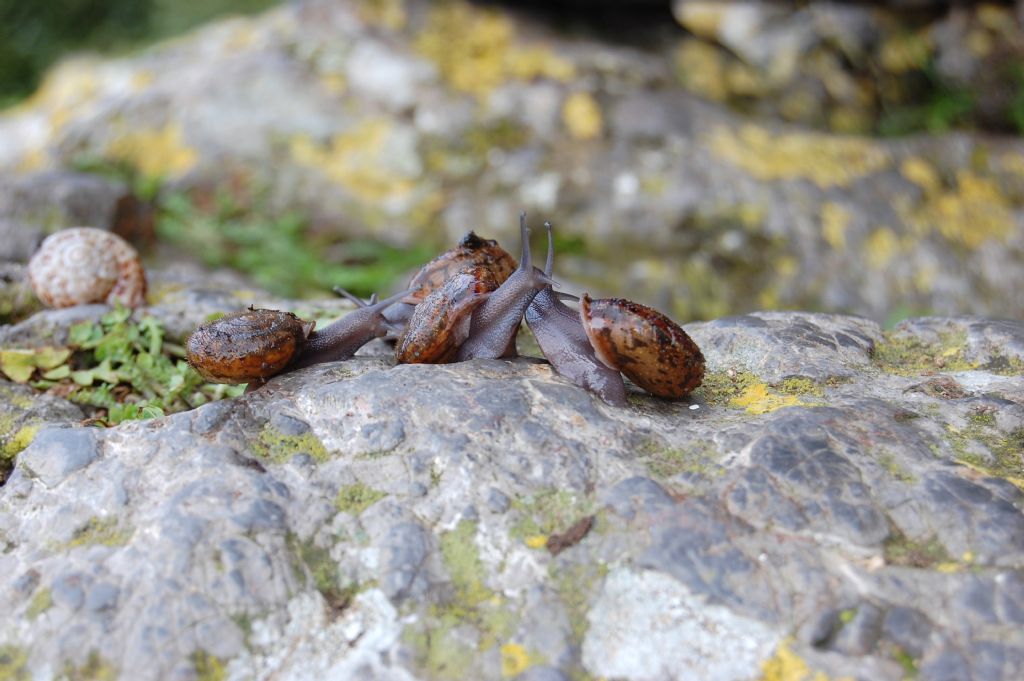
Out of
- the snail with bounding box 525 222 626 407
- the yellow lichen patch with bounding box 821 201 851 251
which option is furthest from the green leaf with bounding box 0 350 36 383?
the yellow lichen patch with bounding box 821 201 851 251

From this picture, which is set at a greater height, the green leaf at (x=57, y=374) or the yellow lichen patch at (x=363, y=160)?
the green leaf at (x=57, y=374)

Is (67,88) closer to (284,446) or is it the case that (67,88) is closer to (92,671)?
(284,446)

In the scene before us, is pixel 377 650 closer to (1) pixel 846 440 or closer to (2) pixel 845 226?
(1) pixel 846 440

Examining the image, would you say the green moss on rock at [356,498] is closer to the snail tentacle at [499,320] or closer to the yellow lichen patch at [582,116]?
the snail tentacle at [499,320]

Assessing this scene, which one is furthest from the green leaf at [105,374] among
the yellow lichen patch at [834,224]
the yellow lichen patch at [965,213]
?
the yellow lichen patch at [965,213]

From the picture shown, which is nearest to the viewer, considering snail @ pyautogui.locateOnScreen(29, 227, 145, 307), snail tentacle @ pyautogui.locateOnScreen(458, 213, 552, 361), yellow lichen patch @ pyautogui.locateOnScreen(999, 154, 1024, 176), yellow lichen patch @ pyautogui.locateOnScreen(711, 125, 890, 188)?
snail tentacle @ pyautogui.locateOnScreen(458, 213, 552, 361)

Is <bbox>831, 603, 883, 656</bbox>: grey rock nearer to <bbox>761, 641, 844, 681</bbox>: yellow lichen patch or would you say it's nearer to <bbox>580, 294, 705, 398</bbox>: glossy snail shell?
<bbox>761, 641, 844, 681</bbox>: yellow lichen patch
